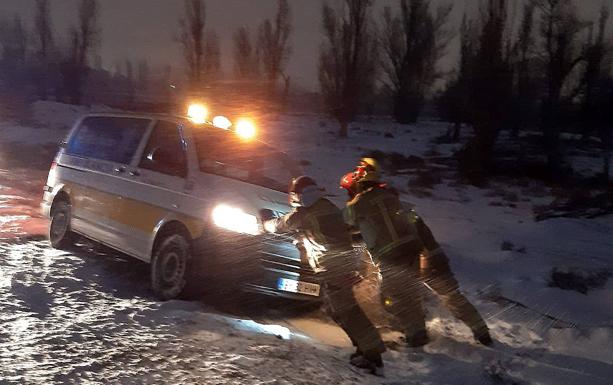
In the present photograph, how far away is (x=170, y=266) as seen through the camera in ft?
20.3

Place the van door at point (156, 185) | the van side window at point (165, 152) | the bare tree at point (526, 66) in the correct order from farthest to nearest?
the bare tree at point (526, 66)
the van side window at point (165, 152)
the van door at point (156, 185)

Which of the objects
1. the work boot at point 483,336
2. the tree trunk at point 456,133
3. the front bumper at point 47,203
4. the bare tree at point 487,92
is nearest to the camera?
the work boot at point 483,336

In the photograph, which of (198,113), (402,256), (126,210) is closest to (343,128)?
(198,113)

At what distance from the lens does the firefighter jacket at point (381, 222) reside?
5.26 metres

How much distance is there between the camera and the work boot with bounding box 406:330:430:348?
5.37 metres

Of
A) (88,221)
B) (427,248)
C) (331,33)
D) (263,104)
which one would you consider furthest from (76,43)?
(427,248)

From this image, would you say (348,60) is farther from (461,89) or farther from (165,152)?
(165,152)

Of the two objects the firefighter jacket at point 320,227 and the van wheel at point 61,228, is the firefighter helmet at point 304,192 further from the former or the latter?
the van wheel at point 61,228

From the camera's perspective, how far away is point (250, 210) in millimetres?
5773

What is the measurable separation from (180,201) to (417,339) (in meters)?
2.66

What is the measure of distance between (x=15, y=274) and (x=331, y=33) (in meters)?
Result: 29.5

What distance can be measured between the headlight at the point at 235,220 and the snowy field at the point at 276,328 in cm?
83

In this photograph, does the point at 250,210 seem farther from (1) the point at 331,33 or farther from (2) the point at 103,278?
(1) the point at 331,33

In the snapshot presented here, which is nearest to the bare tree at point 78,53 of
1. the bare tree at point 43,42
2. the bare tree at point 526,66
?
the bare tree at point 43,42
